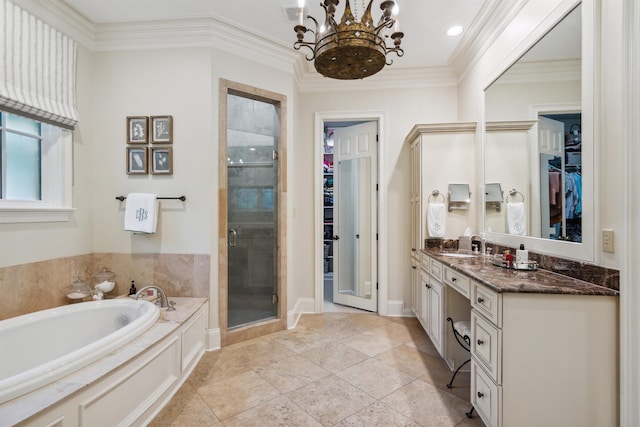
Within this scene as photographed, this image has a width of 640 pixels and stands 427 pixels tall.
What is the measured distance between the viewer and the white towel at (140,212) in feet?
8.50

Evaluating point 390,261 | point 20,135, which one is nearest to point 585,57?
point 390,261

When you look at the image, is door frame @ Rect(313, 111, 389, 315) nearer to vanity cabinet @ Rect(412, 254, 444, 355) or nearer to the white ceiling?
vanity cabinet @ Rect(412, 254, 444, 355)

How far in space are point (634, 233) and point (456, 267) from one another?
895 millimetres

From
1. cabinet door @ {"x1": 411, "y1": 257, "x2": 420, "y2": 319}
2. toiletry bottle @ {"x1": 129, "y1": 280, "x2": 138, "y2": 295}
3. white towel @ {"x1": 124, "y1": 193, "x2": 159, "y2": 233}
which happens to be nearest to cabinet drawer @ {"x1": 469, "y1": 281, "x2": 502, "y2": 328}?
cabinet door @ {"x1": 411, "y1": 257, "x2": 420, "y2": 319}

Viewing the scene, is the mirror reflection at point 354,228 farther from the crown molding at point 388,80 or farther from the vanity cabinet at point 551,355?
the vanity cabinet at point 551,355

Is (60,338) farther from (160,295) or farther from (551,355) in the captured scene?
(551,355)

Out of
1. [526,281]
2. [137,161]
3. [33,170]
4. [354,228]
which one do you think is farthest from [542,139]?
[33,170]

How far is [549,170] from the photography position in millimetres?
1819

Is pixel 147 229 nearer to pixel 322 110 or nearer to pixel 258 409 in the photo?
pixel 258 409

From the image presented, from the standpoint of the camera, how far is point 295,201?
3.56 m

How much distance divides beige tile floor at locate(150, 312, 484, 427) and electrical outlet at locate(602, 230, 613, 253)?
3.96ft

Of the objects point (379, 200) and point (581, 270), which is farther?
point (379, 200)

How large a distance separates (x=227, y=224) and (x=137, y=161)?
3.26ft

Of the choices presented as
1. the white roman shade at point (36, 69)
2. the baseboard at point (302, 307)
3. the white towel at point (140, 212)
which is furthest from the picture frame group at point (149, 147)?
the baseboard at point (302, 307)
